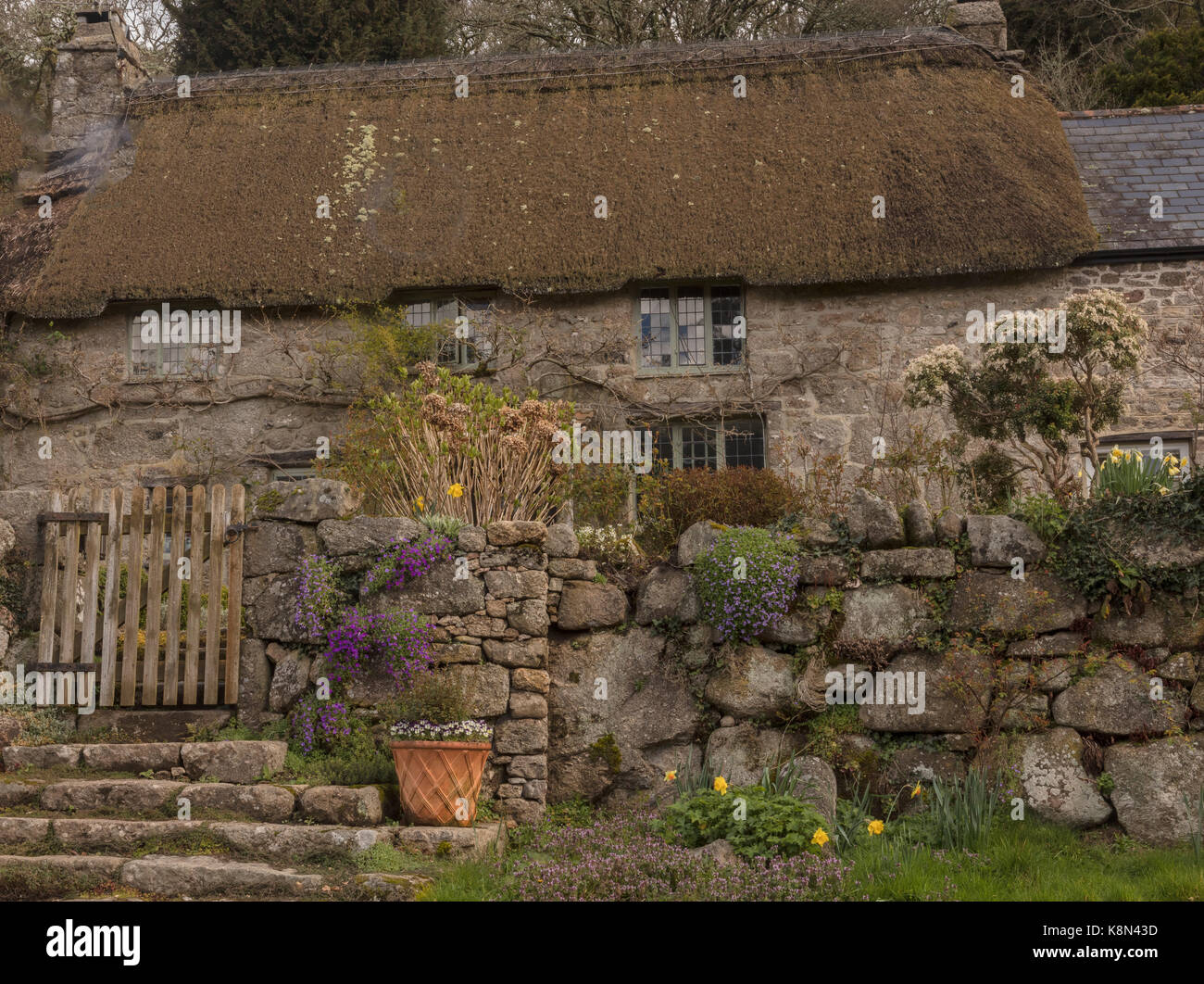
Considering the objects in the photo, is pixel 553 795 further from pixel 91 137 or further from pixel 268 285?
pixel 91 137

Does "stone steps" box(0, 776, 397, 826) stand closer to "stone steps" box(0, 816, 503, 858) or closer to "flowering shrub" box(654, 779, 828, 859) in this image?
"stone steps" box(0, 816, 503, 858)

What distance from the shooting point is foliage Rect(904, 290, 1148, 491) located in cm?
802

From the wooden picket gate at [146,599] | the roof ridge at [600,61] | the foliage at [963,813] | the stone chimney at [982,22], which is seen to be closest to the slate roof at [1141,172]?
the stone chimney at [982,22]

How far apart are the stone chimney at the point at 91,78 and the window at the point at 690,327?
6279 millimetres

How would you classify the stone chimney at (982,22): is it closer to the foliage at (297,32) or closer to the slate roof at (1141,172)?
the slate roof at (1141,172)

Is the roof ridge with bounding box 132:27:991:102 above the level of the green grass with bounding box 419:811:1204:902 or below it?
above

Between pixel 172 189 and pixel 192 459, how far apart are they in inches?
111

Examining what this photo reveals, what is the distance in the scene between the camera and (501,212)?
37.4 feet

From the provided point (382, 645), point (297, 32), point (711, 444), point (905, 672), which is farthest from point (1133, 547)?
point (297, 32)

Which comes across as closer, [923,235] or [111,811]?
[111,811]

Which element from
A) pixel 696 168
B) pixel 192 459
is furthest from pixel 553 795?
pixel 696 168

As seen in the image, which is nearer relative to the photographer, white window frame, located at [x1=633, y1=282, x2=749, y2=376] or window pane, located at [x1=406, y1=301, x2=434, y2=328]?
white window frame, located at [x1=633, y1=282, x2=749, y2=376]

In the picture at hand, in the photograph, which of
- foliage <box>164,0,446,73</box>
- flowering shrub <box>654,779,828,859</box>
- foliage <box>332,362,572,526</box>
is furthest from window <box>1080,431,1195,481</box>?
foliage <box>164,0,446,73</box>

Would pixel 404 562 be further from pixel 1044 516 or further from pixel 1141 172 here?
pixel 1141 172
